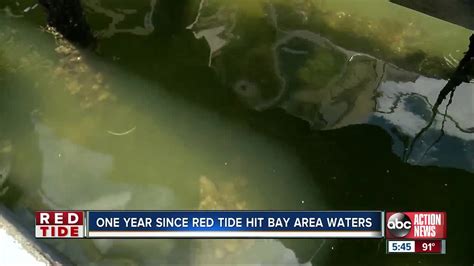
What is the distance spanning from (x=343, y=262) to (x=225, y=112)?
2.61m

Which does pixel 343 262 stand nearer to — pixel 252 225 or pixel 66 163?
pixel 252 225

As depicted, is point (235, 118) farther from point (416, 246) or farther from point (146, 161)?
point (416, 246)

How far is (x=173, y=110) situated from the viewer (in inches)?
311

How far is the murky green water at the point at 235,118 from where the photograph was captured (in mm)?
7082

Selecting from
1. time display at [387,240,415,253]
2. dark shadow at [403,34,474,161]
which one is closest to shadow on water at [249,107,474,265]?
time display at [387,240,415,253]

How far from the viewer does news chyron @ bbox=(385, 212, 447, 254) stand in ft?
21.9

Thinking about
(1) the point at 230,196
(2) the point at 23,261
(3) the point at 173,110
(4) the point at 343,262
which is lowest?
(2) the point at 23,261

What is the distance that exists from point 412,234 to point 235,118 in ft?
9.19

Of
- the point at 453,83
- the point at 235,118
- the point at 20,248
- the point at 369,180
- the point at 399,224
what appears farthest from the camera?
the point at 453,83

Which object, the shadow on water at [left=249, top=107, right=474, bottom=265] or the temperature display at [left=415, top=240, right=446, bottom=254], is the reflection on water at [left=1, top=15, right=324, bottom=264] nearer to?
the shadow on water at [left=249, top=107, right=474, bottom=265]

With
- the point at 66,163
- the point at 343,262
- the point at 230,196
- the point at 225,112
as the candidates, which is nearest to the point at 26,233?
the point at 66,163

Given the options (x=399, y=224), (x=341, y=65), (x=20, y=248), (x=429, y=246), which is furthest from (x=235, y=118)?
(x=20, y=248)

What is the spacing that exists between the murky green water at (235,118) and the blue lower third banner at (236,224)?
244mm

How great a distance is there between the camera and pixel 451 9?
22.0 feet
